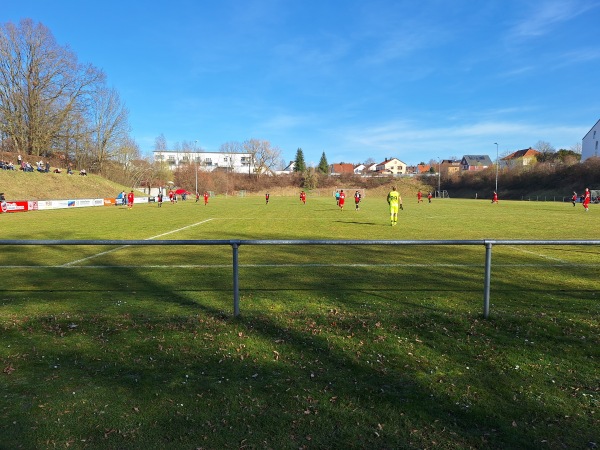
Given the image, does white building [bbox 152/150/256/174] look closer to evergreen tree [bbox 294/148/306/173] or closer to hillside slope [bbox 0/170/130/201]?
evergreen tree [bbox 294/148/306/173]

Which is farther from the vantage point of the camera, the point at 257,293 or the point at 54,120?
the point at 54,120

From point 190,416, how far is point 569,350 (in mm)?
3841

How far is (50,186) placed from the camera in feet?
176

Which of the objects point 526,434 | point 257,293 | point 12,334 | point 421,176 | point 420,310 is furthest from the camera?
point 421,176

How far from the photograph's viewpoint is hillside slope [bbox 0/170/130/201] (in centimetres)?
4756

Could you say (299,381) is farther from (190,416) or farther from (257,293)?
(257,293)

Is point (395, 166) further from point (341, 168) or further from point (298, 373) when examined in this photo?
point (298, 373)

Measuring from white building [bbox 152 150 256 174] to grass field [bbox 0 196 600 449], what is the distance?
420 ft

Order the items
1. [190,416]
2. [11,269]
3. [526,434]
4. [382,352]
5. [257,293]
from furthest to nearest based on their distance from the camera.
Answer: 1. [11,269]
2. [257,293]
3. [382,352]
4. [190,416]
5. [526,434]

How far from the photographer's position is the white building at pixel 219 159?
136500mm

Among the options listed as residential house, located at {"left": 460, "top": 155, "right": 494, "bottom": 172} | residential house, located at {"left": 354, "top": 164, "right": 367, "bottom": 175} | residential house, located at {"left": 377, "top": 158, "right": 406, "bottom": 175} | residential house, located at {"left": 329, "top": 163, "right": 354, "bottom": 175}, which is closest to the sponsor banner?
residential house, located at {"left": 329, "top": 163, "right": 354, "bottom": 175}

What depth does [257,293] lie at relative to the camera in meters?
7.03

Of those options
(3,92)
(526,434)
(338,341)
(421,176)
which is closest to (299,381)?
(338,341)

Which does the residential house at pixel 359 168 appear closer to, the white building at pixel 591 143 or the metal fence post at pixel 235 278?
the white building at pixel 591 143
